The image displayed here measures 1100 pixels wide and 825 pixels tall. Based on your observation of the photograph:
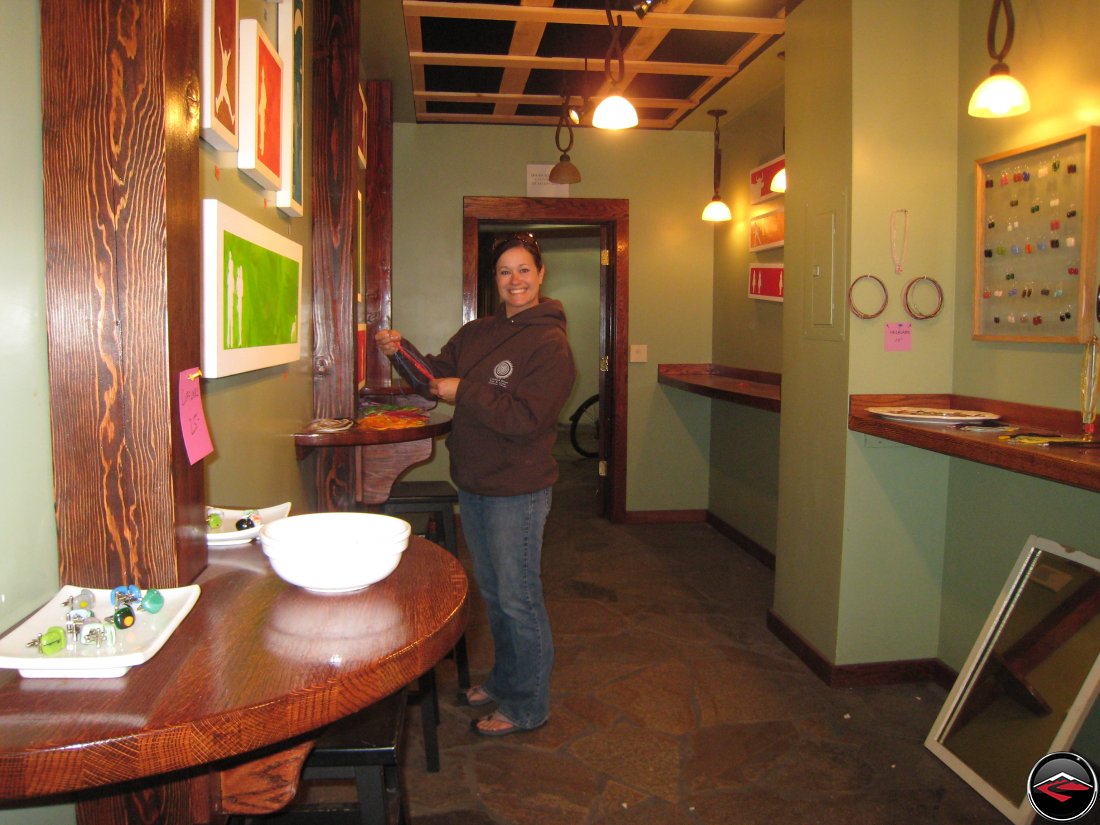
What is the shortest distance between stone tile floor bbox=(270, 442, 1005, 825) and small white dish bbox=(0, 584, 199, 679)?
139 cm

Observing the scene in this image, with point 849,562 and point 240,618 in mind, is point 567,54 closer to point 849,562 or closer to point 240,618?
point 849,562

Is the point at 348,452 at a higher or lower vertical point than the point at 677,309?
lower

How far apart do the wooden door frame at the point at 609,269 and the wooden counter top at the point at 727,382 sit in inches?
13.5

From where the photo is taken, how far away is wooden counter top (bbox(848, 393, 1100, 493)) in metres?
1.86

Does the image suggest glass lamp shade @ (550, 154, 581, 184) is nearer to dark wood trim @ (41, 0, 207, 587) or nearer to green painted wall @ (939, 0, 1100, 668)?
green painted wall @ (939, 0, 1100, 668)

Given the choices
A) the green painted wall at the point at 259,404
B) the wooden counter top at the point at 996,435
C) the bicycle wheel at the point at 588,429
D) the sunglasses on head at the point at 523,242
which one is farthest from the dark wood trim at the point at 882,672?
the bicycle wheel at the point at 588,429

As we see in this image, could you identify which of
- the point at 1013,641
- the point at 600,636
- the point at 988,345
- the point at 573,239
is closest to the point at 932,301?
the point at 988,345

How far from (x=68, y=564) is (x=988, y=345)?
2.72 metres

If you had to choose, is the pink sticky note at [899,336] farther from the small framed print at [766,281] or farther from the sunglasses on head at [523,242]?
the small framed print at [766,281]

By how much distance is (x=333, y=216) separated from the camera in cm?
292

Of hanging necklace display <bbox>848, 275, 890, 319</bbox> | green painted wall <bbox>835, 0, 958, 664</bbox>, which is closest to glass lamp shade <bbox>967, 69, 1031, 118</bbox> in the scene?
green painted wall <bbox>835, 0, 958, 664</bbox>

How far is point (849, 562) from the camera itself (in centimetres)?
287

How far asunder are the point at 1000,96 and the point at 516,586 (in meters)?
2.00

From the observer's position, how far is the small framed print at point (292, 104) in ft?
7.30
